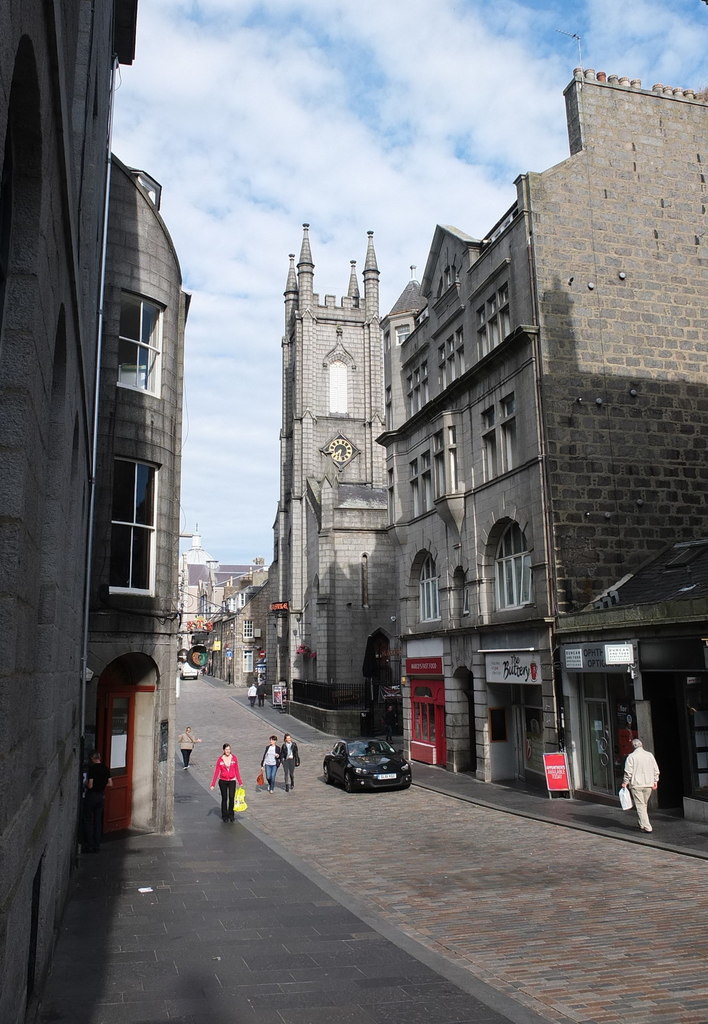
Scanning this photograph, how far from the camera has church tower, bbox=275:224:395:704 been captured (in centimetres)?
4847

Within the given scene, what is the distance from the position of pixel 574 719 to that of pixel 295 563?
40228 millimetres

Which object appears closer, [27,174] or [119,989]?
[27,174]

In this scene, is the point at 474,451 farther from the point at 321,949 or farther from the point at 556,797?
the point at 321,949

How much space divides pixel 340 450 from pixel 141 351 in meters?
47.1

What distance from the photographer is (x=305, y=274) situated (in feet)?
223

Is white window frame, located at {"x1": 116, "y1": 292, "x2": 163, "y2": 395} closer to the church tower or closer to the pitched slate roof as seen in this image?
the pitched slate roof

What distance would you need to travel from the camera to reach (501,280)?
81.2ft

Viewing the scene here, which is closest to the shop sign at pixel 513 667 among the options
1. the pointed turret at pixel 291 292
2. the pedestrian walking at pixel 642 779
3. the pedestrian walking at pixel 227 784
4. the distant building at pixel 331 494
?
the pedestrian walking at pixel 642 779

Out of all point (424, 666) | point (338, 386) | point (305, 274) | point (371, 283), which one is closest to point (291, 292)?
point (305, 274)

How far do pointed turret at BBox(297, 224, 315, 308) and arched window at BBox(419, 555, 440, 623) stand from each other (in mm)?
41496

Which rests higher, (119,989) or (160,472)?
(160,472)

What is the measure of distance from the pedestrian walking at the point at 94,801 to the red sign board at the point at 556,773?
10.7m

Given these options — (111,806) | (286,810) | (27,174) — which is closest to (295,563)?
(286,810)

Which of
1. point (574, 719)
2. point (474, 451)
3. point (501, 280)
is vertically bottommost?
point (574, 719)
